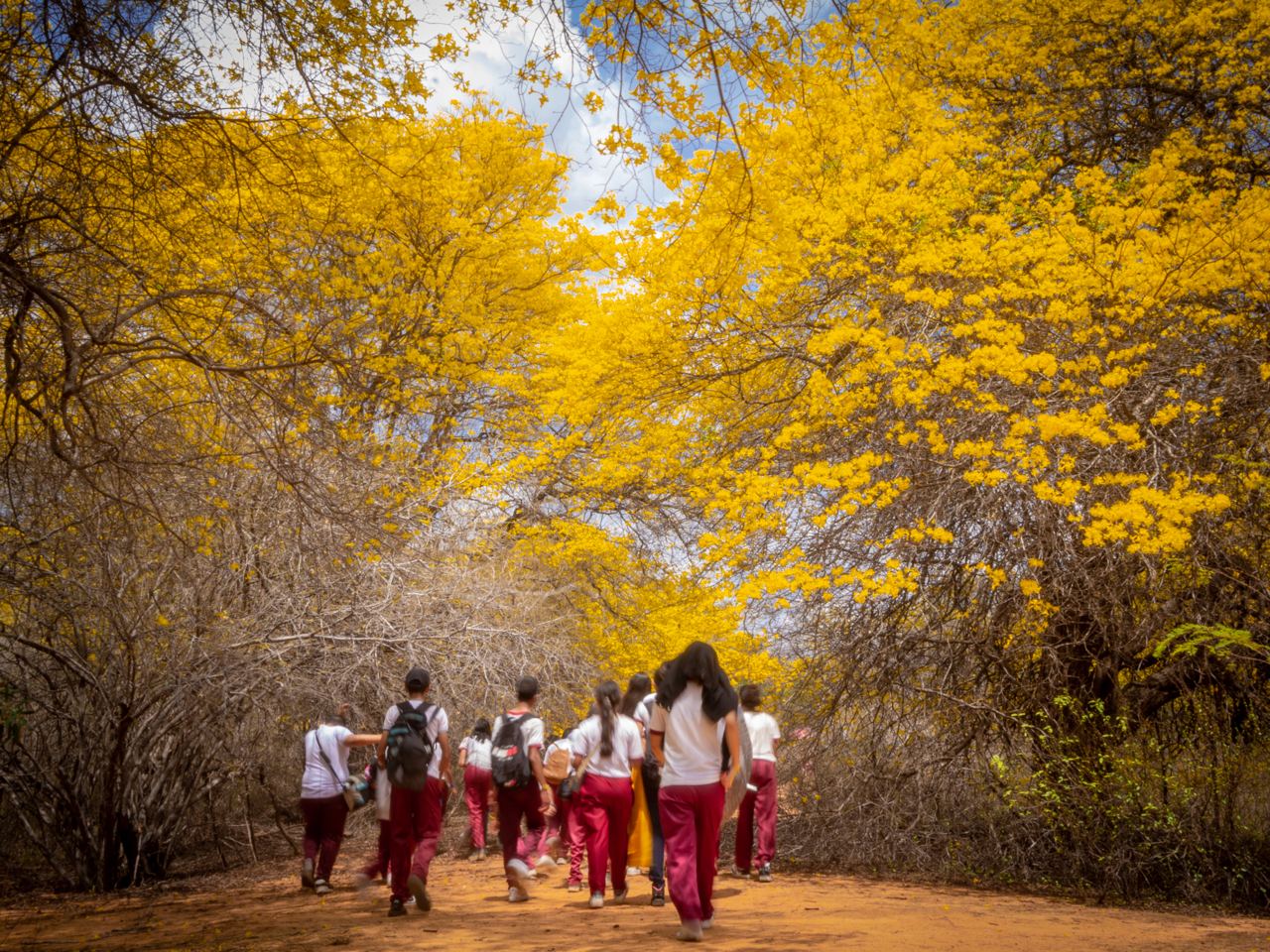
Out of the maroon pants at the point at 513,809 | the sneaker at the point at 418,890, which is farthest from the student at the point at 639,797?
the sneaker at the point at 418,890

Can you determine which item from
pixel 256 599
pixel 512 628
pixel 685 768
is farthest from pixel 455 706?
pixel 685 768

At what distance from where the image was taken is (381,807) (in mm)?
7137

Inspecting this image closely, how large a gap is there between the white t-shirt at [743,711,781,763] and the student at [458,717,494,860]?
2.90 meters

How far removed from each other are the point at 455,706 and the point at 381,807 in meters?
3.59

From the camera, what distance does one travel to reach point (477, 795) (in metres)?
11.7

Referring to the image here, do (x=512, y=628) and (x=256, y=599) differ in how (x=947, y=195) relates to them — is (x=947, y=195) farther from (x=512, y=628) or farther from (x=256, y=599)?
(x=256, y=599)

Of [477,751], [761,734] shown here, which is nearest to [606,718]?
[761,734]

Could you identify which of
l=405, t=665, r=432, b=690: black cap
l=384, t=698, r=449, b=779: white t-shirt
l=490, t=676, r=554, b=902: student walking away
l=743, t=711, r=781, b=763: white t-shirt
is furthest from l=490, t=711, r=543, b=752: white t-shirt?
l=743, t=711, r=781, b=763: white t-shirt

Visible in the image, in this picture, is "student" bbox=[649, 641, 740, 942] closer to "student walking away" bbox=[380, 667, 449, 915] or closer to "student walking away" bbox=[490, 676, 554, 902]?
"student walking away" bbox=[380, 667, 449, 915]

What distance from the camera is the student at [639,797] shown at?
8008mm

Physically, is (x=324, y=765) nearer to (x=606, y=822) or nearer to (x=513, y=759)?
(x=513, y=759)

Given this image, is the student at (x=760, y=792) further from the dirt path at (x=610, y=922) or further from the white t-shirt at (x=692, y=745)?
the white t-shirt at (x=692, y=745)

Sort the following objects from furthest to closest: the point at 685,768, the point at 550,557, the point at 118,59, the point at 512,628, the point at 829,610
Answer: the point at 550,557, the point at 512,628, the point at 829,610, the point at 685,768, the point at 118,59

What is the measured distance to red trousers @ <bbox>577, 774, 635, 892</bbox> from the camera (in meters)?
7.23
